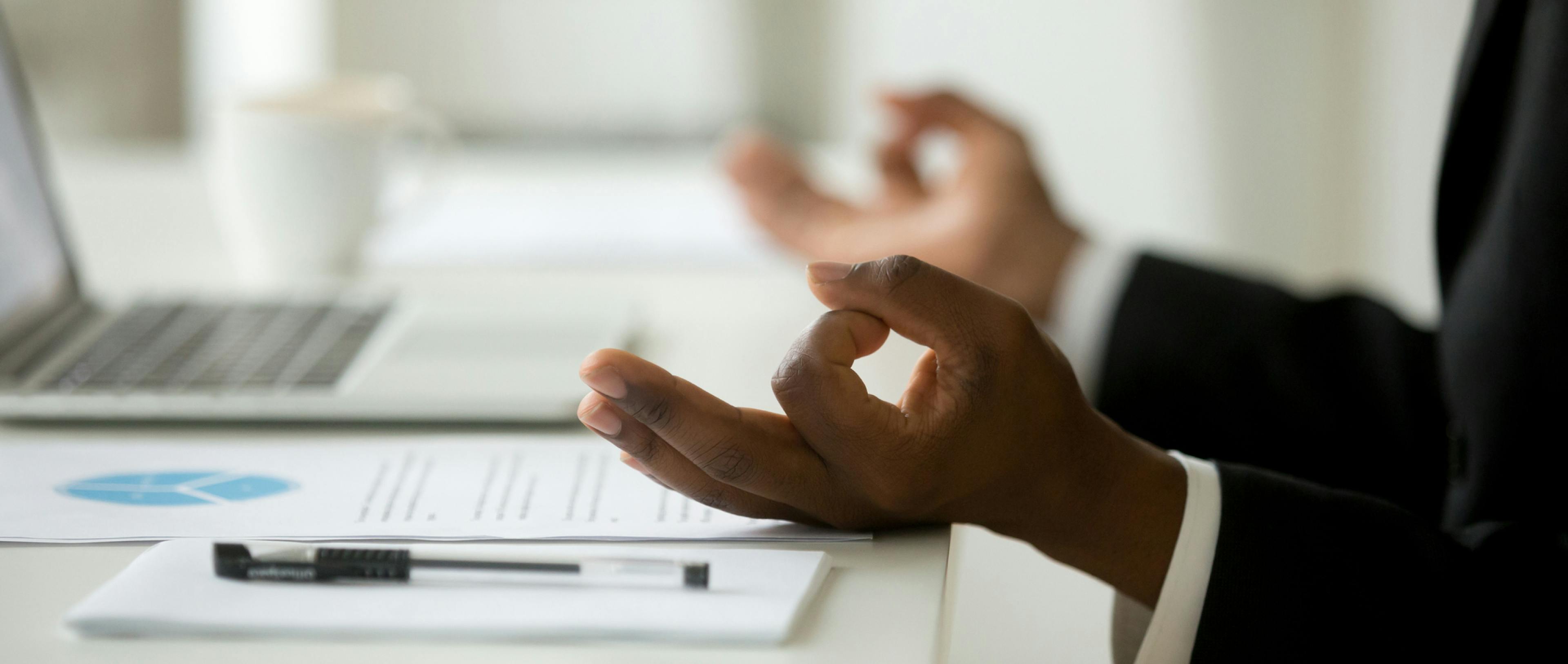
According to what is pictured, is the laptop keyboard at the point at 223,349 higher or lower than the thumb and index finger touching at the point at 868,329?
lower

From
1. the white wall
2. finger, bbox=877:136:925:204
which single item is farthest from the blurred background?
finger, bbox=877:136:925:204

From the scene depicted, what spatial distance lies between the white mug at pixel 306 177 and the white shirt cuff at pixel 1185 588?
60 centimetres

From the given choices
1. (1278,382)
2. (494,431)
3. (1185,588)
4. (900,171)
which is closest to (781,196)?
(900,171)

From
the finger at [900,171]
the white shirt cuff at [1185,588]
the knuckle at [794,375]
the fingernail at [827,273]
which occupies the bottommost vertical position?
the white shirt cuff at [1185,588]

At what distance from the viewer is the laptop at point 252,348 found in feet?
1.64

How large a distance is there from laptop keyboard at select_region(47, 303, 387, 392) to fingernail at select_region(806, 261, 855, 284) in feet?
0.87

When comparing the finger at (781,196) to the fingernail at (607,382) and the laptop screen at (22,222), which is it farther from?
the fingernail at (607,382)

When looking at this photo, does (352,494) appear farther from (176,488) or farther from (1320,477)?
(1320,477)

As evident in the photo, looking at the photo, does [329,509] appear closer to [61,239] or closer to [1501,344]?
[61,239]

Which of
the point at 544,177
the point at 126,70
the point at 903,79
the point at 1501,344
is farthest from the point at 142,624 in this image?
the point at 126,70

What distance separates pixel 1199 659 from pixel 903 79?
1647mm

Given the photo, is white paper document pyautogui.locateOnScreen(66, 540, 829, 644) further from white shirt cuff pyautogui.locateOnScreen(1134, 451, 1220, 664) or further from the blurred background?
the blurred background

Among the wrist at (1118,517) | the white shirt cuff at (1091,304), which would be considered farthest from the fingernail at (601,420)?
the white shirt cuff at (1091,304)

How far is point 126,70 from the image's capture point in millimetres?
1974
